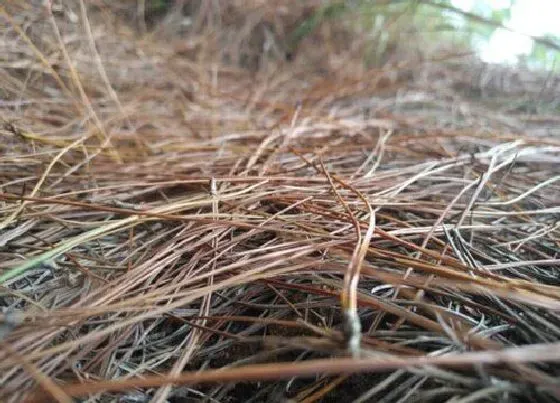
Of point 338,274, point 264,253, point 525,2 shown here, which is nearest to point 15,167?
point 264,253

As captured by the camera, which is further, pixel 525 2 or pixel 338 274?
pixel 525 2

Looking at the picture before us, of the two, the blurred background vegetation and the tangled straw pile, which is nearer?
the tangled straw pile

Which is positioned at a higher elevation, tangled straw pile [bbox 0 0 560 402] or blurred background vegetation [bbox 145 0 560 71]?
blurred background vegetation [bbox 145 0 560 71]

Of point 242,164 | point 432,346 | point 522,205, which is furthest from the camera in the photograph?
point 242,164

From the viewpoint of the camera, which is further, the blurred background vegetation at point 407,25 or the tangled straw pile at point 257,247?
the blurred background vegetation at point 407,25

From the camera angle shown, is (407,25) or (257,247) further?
(407,25)

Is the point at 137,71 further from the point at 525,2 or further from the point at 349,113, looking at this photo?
the point at 525,2

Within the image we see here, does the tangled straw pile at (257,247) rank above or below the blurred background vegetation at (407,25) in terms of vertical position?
below

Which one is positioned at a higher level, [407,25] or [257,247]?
[407,25]
